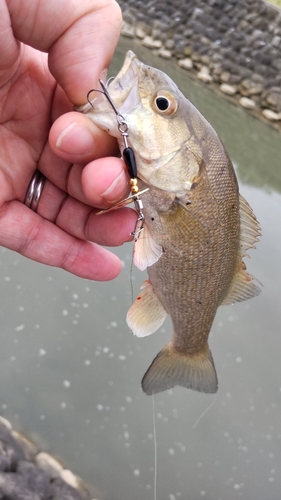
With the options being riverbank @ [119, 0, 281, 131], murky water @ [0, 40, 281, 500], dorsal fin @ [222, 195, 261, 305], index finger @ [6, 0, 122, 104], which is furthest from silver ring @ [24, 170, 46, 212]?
riverbank @ [119, 0, 281, 131]

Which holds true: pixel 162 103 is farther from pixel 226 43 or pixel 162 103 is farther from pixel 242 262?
pixel 226 43

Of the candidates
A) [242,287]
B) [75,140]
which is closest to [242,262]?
[242,287]

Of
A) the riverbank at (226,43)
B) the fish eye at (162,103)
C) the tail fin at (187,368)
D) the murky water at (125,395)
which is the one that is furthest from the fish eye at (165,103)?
the riverbank at (226,43)

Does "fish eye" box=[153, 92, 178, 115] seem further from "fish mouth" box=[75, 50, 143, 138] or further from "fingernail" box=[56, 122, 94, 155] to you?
"fingernail" box=[56, 122, 94, 155]

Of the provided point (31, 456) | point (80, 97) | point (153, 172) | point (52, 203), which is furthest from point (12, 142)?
point (31, 456)

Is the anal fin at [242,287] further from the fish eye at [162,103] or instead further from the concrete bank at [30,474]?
the concrete bank at [30,474]

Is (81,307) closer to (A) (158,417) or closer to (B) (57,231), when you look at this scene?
(A) (158,417)

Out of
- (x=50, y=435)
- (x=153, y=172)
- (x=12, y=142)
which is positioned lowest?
(x=50, y=435)
